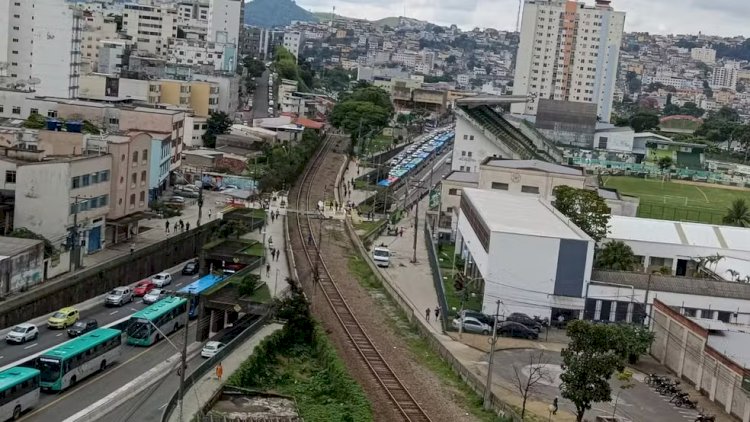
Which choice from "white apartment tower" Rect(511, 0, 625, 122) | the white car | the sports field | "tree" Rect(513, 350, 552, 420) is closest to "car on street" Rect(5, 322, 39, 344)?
the white car

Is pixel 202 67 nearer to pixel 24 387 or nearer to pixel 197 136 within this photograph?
pixel 197 136

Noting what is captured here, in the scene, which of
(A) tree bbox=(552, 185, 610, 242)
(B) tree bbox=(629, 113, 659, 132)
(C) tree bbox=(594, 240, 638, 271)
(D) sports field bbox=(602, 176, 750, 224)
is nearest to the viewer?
(C) tree bbox=(594, 240, 638, 271)

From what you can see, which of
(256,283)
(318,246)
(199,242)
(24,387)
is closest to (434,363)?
(256,283)

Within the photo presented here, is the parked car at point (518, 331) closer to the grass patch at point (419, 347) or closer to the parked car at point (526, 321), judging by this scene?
the parked car at point (526, 321)

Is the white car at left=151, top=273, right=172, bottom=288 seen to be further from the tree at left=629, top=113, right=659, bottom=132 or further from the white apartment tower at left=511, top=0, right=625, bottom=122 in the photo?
the tree at left=629, top=113, right=659, bottom=132

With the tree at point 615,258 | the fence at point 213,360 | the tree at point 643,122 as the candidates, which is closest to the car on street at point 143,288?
the fence at point 213,360

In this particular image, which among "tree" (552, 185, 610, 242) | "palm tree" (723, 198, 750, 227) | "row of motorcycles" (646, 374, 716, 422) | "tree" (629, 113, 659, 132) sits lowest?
"row of motorcycles" (646, 374, 716, 422)

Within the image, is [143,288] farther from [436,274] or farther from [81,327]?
[436,274]
